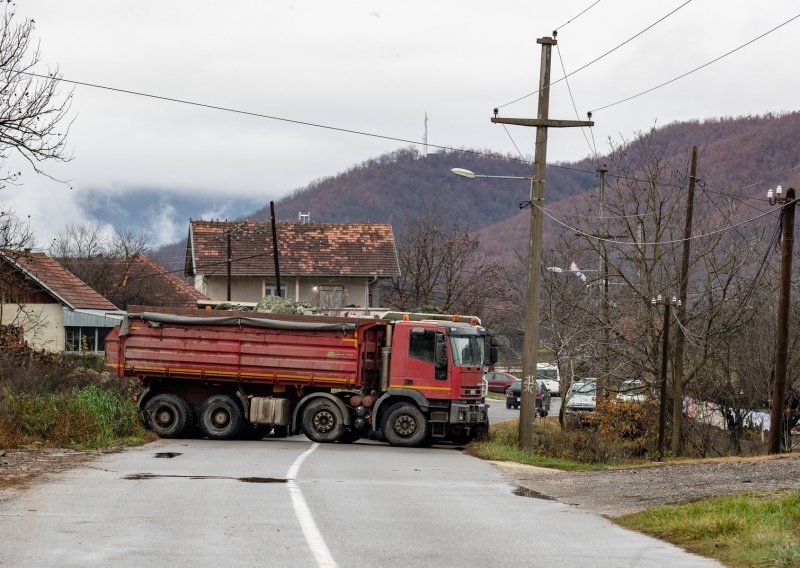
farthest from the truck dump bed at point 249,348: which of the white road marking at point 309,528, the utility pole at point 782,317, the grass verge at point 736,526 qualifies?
the grass verge at point 736,526

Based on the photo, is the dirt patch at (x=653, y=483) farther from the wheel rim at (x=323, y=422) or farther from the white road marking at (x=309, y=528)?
the wheel rim at (x=323, y=422)

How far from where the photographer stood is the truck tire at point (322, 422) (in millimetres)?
28578

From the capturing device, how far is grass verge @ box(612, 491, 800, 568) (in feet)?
31.2

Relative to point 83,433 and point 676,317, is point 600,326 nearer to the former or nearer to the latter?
point 676,317

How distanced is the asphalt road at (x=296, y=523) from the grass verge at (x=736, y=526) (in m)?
0.31

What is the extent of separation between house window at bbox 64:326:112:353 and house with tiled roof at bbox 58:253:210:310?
15.2 meters

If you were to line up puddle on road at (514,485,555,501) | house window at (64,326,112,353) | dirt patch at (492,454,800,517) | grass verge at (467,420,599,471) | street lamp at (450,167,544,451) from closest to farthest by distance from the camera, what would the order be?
dirt patch at (492,454,800,517)
puddle on road at (514,485,555,501)
grass verge at (467,420,599,471)
street lamp at (450,167,544,451)
house window at (64,326,112,353)

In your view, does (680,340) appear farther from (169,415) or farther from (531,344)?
(169,415)

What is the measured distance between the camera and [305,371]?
28.4 metres

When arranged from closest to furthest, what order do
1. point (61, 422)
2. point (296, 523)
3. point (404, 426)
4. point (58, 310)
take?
point (296, 523)
point (61, 422)
point (404, 426)
point (58, 310)

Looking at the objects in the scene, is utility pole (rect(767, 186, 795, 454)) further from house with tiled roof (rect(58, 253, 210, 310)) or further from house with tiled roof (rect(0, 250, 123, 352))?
house with tiled roof (rect(58, 253, 210, 310))

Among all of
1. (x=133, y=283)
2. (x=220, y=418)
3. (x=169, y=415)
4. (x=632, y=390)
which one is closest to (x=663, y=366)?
(x=632, y=390)

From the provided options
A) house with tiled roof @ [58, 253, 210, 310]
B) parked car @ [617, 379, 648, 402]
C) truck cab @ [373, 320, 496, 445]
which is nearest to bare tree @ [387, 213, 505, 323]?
house with tiled roof @ [58, 253, 210, 310]

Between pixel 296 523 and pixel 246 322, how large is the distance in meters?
17.3
